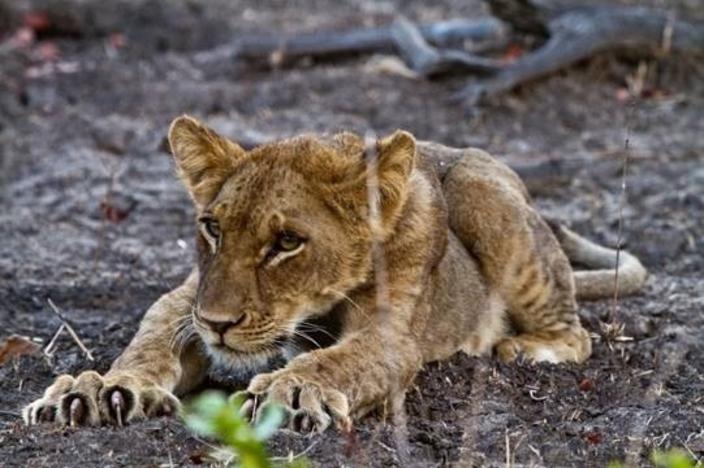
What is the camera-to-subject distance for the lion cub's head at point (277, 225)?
4.85 m

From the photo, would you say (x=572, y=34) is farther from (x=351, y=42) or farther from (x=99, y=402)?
(x=99, y=402)

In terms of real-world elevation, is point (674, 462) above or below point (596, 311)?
above

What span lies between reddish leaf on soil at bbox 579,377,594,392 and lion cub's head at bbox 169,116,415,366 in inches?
34.5

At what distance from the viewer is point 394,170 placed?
16.9ft

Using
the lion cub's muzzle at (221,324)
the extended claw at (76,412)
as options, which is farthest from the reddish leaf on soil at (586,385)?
the extended claw at (76,412)

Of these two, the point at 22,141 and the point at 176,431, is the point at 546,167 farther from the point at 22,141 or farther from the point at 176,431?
the point at 176,431

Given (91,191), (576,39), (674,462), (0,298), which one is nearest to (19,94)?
(91,191)

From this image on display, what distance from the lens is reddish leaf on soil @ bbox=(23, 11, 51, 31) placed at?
12.4 meters

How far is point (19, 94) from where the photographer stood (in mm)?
10812

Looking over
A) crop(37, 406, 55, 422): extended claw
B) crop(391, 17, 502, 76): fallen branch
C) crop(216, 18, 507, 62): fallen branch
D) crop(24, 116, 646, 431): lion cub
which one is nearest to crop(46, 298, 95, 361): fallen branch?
crop(24, 116, 646, 431): lion cub

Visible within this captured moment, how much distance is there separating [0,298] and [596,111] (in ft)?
15.5

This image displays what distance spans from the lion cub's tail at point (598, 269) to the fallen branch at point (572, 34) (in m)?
3.14

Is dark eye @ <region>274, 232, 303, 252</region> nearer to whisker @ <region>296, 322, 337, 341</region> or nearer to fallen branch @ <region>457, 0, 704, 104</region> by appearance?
whisker @ <region>296, 322, 337, 341</region>

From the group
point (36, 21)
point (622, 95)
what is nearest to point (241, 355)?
point (622, 95)
